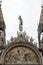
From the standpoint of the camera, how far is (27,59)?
26.5 meters

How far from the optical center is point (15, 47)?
26688mm

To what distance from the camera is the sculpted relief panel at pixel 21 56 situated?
86.6 ft

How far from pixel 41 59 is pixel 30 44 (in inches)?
51.3

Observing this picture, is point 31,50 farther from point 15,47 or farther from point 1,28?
point 1,28

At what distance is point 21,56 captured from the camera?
2653cm

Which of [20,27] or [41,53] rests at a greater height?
[20,27]

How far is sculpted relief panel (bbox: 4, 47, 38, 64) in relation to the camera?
26.4 meters

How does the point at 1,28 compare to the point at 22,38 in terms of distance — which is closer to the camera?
the point at 22,38

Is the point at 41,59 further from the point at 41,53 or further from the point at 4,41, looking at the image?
Answer: the point at 4,41

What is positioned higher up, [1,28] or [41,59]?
[1,28]

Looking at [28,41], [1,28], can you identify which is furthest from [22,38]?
[1,28]

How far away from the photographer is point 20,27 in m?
27.6

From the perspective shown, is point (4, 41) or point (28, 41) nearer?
point (28, 41)

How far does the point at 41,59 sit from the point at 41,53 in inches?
29.3
